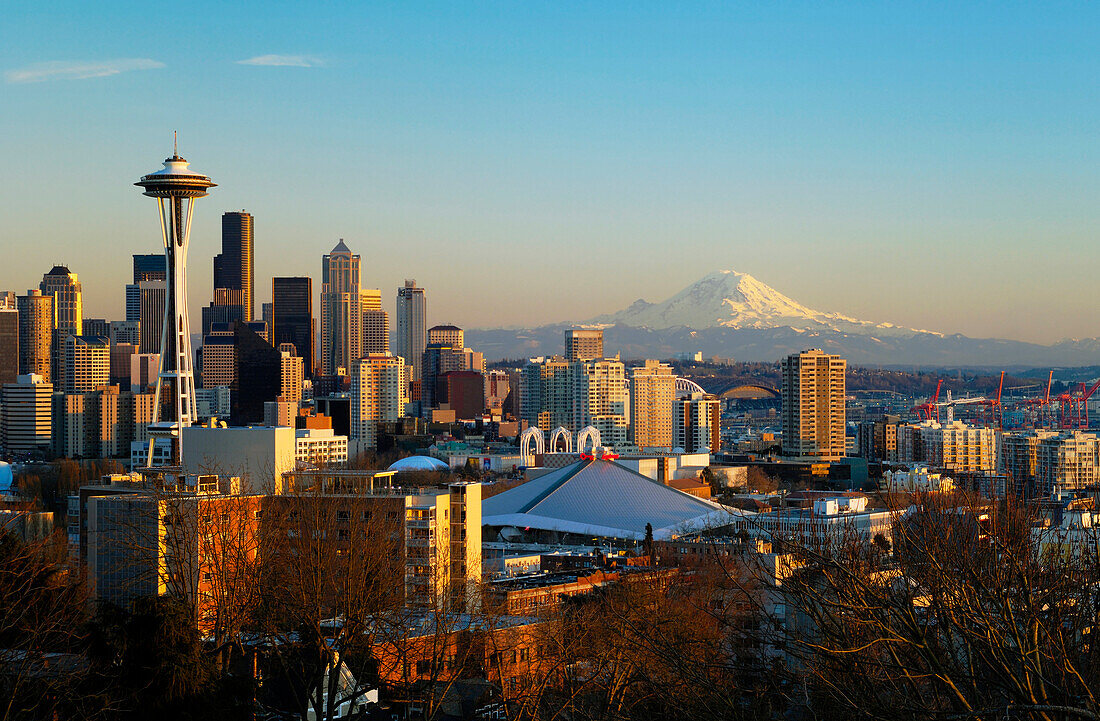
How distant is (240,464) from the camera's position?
35.4 m

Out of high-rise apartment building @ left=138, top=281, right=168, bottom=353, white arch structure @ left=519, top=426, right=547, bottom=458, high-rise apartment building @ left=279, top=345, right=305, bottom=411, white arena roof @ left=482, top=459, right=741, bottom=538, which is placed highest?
high-rise apartment building @ left=138, top=281, right=168, bottom=353

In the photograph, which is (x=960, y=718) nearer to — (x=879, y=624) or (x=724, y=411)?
(x=879, y=624)

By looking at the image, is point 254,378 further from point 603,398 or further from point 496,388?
point 496,388

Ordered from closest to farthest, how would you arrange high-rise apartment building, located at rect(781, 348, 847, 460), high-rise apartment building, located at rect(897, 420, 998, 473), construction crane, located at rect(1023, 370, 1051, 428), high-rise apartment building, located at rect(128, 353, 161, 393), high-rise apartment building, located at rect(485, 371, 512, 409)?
1. high-rise apartment building, located at rect(897, 420, 998, 473)
2. high-rise apartment building, located at rect(781, 348, 847, 460)
3. construction crane, located at rect(1023, 370, 1051, 428)
4. high-rise apartment building, located at rect(128, 353, 161, 393)
5. high-rise apartment building, located at rect(485, 371, 512, 409)

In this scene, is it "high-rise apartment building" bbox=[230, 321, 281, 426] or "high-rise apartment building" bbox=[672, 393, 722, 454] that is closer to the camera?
"high-rise apartment building" bbox=[672, 393, 722, 454]

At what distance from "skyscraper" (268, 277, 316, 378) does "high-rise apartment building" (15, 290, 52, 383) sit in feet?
89.1

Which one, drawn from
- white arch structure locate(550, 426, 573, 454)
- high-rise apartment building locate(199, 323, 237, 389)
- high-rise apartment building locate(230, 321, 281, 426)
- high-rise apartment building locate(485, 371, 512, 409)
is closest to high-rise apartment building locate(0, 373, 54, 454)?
high-rise apartment building locate(230, 321, 281, 426)

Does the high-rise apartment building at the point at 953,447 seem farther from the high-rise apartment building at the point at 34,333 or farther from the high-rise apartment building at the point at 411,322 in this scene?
the high-rise apartment building at the point at 411,322

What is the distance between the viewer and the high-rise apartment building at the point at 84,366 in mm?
107688

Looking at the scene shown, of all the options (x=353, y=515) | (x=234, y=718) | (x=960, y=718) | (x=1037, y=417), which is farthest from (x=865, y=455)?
(x=960, y=718)

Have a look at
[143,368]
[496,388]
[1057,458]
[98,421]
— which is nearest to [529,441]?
[1057,458]

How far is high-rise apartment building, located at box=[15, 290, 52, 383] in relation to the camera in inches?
4670

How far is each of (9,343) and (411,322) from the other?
74.4 meters

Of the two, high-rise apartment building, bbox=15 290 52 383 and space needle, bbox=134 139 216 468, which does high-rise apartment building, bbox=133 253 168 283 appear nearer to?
high-rise apartment building, bbox=15 290 52 383
